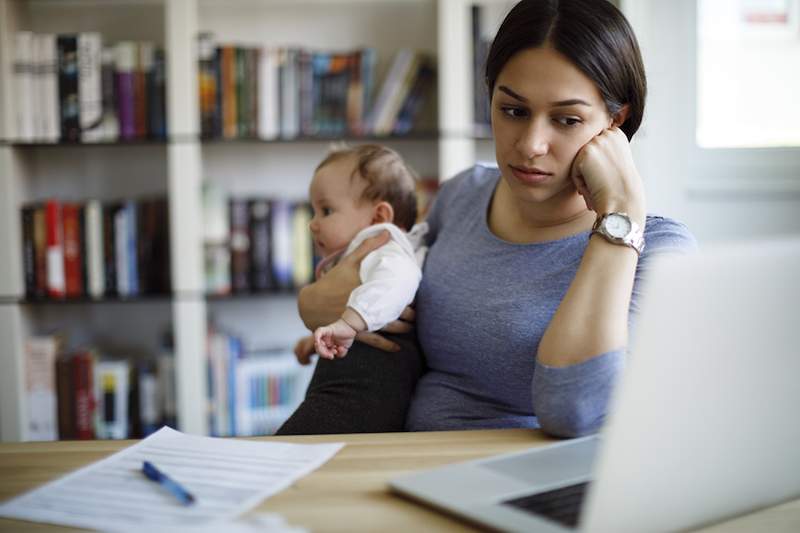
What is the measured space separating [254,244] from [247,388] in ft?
1.70

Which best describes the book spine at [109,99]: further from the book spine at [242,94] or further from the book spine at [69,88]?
the book spine at [242,94]

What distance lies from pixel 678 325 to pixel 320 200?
42.9 inches

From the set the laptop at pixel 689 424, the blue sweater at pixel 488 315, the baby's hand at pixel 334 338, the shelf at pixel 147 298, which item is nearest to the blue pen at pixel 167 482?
the laptop at pixel 689 424

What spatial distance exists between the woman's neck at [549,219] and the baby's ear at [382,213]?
0.31 m

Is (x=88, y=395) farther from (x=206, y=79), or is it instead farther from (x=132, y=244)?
(x=206, y=79)

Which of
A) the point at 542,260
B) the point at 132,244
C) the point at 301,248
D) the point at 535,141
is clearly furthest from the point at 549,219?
the point at 132,244

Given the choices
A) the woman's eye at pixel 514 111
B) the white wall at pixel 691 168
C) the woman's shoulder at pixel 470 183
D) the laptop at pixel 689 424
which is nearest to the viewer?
the laptop at pixel 689 424

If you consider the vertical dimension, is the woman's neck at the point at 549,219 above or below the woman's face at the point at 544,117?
below

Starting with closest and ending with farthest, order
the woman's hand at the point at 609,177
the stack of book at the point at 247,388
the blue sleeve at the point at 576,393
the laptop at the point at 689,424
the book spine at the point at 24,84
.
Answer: the laptop at the point at 689,424, the blue sleeve at the point at 576,393, the woman's hand at the point at 609,177, the book spine at the point at 24,84, the stack of book at the point at 247,388

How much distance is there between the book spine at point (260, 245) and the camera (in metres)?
2.87

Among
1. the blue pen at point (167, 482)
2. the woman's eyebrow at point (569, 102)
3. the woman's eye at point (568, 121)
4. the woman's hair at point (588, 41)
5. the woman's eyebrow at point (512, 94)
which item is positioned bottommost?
the blue pen at point (167, 482)

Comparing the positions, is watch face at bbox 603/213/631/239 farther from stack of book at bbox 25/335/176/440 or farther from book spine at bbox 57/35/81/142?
book spine at bbox 57/35/81/142

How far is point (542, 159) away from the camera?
3.86ft

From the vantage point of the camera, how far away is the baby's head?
5.26 ft
